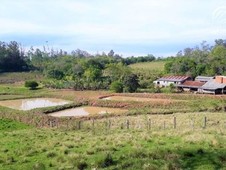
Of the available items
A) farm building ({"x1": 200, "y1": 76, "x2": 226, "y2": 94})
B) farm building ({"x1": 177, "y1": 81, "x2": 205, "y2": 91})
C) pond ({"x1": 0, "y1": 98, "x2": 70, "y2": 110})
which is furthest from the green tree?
pond ({"x1": 0, "y1": 98, "x2": 70, "y2": 110})

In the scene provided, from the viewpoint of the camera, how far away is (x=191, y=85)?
68438 millimetres

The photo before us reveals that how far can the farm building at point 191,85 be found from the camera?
67281 millimetres

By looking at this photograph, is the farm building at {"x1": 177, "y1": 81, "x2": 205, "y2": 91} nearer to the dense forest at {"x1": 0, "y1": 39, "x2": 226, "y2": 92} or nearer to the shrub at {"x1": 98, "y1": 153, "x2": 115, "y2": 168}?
the dense forest at {"x1": 0, "y1": 39, "x2": 226, "y2": 92}

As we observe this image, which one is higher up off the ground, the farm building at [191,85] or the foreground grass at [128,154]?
the farm building at [191,85]

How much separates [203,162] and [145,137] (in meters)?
5.32

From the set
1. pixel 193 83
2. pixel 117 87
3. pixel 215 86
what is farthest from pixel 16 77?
pixel 215 86

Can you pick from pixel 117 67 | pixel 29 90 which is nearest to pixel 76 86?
pixel 29 90

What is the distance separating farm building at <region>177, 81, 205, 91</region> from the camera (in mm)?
67281

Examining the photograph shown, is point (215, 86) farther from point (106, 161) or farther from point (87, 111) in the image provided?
point (106, 161)

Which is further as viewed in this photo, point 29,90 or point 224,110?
point 29,90

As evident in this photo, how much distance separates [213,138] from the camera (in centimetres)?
1708

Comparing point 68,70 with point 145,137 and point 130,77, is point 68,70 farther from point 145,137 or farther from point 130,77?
point 145,137

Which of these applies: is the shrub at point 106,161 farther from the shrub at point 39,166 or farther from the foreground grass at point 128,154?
the shrub at point 39,166

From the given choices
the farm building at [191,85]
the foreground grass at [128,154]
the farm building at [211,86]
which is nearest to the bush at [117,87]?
the farm building at [191,85]
